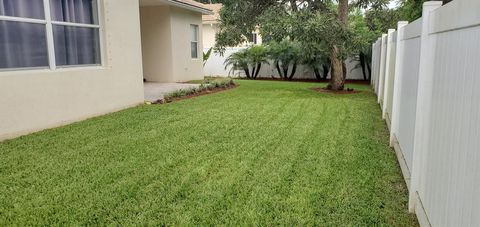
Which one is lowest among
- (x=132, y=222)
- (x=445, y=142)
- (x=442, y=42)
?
(x=132, y=222)

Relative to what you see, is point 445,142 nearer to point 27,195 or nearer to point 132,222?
point 132,222

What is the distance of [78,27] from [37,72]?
1531 mm

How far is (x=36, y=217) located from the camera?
11.6ft

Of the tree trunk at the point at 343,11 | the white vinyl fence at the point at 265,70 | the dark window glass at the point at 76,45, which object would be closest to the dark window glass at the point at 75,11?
the dark window glass at the point at 76,45

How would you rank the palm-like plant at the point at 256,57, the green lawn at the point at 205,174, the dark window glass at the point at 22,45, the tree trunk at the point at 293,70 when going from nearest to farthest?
1. the green lawn at the point at 205,174
2. the dark window glass at the point at 22,45
3. the tree trunk at the point at 293,70
4. the palm-like plant at the point at 256,57

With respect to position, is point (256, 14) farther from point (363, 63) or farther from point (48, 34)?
point (48, 34)

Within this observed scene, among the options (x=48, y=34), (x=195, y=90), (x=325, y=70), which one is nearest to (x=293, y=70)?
(x=325, y=70)

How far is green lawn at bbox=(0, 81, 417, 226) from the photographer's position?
359 cm

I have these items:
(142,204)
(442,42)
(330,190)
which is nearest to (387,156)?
(330,190)

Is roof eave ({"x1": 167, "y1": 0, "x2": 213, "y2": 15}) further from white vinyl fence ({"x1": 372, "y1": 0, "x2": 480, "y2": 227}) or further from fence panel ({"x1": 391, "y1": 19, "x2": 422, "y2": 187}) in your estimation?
white vinyl fence ({"x1": 372, "y1": 0, "x2": 480, "y2": 227})

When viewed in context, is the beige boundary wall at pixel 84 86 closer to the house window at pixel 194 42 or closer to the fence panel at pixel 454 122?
the fence panel at pixel 454 122

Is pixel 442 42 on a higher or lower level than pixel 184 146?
higher

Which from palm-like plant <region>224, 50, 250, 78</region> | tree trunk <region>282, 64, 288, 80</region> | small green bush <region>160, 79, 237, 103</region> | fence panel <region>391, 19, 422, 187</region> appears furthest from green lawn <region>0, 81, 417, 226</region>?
palm-like plant <region>224, 50, 250, 78</region>

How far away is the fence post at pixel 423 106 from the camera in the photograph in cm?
342
